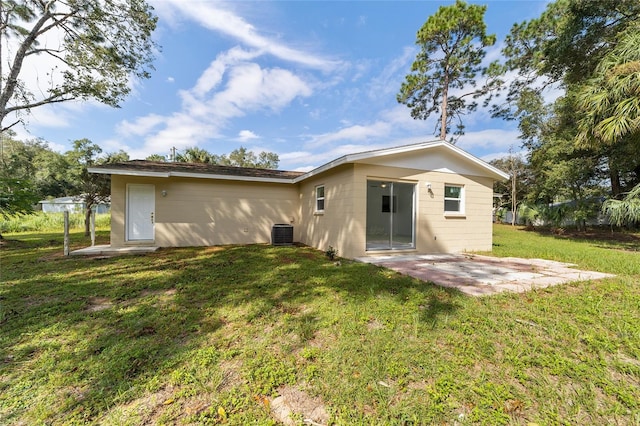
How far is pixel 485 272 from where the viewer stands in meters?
5.34

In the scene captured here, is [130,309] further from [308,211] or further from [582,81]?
[582,81]

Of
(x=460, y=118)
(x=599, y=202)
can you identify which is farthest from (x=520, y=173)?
(x=460, y=118)

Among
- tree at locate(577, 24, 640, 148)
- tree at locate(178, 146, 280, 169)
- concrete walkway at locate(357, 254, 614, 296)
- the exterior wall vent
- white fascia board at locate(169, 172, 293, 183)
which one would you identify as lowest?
concrete walkway at locate(357, 254, 614, 296)

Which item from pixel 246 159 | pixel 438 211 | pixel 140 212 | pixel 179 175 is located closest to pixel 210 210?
pixel 179 175

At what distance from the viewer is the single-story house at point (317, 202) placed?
23.6ft

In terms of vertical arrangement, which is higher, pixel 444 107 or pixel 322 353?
pixel 444 107

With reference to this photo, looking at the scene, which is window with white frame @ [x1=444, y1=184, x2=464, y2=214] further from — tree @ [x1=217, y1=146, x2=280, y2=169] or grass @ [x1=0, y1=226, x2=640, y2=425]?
tree @ [x1=217, y1=146, x2=280, y2=169]

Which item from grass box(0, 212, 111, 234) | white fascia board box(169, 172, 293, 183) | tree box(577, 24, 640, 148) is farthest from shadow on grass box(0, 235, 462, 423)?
grass box(0, 212, 111, 234)

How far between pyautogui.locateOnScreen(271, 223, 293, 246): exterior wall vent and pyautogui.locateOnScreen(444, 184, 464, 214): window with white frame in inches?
220

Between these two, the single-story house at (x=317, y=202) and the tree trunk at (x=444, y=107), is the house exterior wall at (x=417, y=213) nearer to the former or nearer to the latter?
the single-story house at (x=317, y=202)

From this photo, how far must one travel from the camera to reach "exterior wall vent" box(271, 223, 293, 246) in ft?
30.6

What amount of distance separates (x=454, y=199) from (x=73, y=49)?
16392mm

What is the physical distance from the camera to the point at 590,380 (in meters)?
2.02

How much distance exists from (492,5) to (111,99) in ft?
62.6
